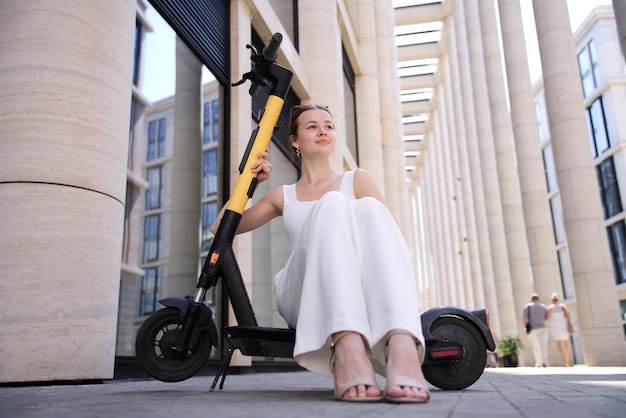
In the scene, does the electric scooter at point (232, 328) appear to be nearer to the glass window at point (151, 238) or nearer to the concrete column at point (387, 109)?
the glass window at point (151, 238)

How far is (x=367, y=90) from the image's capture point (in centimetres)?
1973

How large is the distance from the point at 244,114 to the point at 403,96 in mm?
39938

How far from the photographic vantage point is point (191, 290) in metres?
6.59

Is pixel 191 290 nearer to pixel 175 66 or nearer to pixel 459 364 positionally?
pixel 175 66

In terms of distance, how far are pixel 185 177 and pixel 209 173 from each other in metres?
0.72

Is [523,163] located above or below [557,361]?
above

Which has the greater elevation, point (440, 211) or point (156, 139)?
point (440, 211)

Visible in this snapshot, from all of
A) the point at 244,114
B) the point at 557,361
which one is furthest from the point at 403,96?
the point at 244,114

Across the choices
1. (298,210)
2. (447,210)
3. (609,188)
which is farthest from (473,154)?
(298,210)

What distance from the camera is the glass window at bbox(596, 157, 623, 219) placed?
3459 cm

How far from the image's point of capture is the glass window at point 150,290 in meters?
5.38

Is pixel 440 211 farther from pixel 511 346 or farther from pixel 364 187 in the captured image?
pixel 364 187

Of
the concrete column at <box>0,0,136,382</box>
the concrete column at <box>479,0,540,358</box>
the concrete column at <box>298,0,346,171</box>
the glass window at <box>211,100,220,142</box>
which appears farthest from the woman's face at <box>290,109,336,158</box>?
the concrete column at <box>479,0,540,358</box>

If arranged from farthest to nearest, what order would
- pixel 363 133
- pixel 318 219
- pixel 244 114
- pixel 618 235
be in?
pixel 618 235 < pixel 363 133 < pixel 244 114 < pixel 318 219
